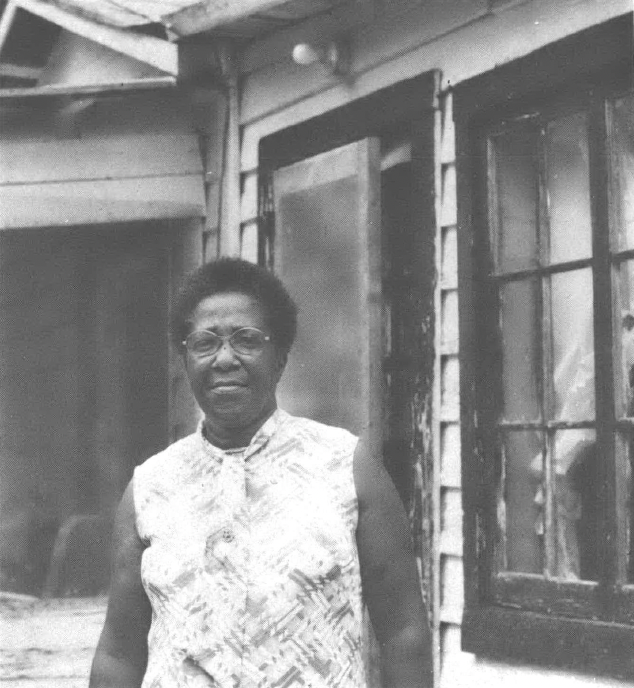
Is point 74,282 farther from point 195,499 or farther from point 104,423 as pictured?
point 195,499

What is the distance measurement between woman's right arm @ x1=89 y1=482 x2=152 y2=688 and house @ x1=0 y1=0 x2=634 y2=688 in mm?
1729

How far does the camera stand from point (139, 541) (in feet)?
8.98

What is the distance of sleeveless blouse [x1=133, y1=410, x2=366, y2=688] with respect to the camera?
252 cm

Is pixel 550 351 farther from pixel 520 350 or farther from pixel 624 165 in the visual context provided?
pixel 624 165

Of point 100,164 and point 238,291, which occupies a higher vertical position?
point 100,164

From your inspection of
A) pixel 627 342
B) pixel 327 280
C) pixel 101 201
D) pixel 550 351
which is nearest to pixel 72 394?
pixel 101 201

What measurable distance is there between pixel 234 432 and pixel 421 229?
2.45 m

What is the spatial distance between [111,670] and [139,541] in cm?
27

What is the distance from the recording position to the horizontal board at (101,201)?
6.65 meters

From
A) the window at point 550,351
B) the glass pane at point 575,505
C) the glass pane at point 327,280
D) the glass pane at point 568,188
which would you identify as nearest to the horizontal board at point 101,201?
the glass pane at point 327,280

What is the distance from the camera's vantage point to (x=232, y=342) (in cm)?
274

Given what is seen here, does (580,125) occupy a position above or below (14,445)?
above

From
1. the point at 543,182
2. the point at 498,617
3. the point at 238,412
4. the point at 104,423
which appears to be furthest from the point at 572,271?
the point at 104,423

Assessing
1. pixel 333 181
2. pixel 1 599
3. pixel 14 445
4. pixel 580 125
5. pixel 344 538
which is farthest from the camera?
pixel 14 445
